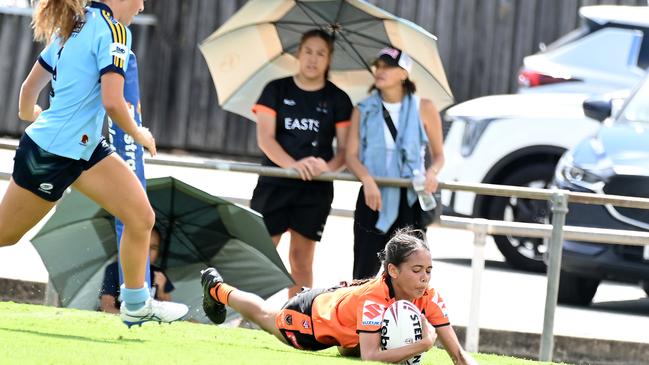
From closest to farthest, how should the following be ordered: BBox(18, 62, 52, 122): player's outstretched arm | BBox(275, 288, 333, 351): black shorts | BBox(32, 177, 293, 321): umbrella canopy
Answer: BBox(18, 62, 52, 122): player's outstretched arm < BBox(275, 288, 333, 351): black shorts < BBox(32, 177, 293, 321): umbrella canopy

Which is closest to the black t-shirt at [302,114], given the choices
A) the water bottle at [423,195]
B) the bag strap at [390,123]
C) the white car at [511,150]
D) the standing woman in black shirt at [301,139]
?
the standing woman in black shirt at [301,139]

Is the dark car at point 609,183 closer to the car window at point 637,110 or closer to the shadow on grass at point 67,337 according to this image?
the car window at point 637,110

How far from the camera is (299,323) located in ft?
27.4

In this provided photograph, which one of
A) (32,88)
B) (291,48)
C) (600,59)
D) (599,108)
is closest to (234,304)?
(32,88)

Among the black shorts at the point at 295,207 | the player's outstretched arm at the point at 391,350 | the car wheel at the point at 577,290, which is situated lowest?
the car wheel at the point at 577,290

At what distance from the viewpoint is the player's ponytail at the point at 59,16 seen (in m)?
7.68

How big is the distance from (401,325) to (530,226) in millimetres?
2631

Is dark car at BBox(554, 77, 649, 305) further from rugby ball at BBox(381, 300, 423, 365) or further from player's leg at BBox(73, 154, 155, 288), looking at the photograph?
player's leg at BBox(73, 154, 155, 288)

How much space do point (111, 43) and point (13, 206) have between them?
A: 2.88ft

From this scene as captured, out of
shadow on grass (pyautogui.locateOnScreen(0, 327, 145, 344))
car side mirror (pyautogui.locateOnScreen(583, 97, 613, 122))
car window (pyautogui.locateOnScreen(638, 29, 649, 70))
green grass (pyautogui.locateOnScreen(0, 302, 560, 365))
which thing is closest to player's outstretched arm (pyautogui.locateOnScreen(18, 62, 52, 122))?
green grass (pyautogui.locateOnScreen(0, 302, 560, 365))

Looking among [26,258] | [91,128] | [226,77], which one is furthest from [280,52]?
[91,128]

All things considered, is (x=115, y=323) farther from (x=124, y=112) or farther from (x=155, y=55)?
(x=155, y=55)

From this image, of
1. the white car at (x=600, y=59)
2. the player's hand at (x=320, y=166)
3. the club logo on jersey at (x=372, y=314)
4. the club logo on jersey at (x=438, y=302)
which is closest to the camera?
the club logo on jersey at (x=372, y=314)

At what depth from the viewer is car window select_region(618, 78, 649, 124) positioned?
12.5 meters
